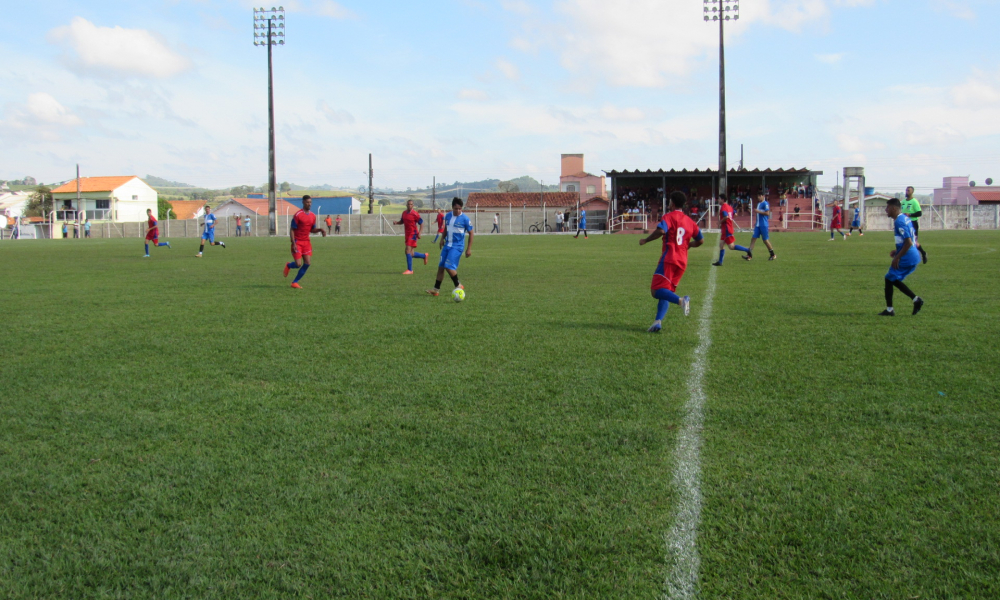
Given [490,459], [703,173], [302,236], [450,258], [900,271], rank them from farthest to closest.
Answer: [703,173]
[302,236]
[450,258]
[900,271]
[490,459]

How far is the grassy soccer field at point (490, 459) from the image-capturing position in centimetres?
298

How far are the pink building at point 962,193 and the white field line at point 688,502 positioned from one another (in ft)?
274

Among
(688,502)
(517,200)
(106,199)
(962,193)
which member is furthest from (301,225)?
(962,193)

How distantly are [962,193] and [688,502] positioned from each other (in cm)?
9389

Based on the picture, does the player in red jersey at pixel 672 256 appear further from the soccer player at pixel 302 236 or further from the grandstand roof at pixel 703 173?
the grandstand roof at pixel 703 173

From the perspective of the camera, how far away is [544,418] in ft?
16.2

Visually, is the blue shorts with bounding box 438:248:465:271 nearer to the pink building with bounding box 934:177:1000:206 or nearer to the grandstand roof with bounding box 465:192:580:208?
the grandstand roof with bounding box 465:192:580:208

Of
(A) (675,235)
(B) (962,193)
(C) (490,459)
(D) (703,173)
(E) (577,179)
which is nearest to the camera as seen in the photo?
(C) (490,459)

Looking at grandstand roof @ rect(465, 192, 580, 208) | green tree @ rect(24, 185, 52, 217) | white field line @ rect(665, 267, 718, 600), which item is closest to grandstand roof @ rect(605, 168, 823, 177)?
grandstand roof @ rect(465, 192, 580, 208)

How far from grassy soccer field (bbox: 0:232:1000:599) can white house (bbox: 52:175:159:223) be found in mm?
80279

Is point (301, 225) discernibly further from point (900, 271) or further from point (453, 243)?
point (900, 271)

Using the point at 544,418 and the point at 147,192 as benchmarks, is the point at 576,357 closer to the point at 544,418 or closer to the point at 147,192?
the point at 544,418

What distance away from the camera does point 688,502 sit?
3.58 meters

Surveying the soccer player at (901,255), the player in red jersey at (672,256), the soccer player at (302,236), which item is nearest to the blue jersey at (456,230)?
the soccer player at (302,236)
